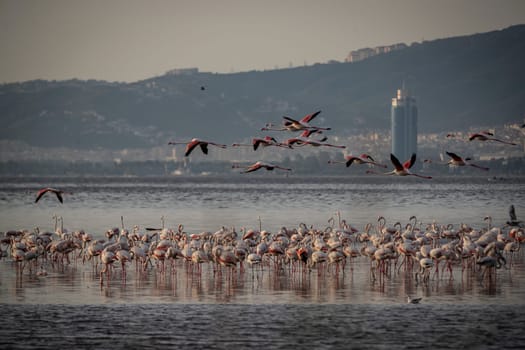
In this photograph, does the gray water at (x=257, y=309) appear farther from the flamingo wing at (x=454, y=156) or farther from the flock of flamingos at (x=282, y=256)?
the flamingo wing at (x=454, y=156)

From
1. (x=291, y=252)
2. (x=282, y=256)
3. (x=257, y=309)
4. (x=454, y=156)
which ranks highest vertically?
(x=454, y=156)

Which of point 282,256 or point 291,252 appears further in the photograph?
point 282,256

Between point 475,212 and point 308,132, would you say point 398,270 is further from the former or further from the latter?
point 475,212

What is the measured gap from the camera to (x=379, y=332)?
1664 cm

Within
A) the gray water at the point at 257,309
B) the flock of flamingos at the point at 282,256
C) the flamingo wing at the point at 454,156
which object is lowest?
the gray water at the point at 257,309

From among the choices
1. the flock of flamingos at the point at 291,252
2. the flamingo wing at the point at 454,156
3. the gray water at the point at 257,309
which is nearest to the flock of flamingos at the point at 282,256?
the flock of flamingos at the point at 291,252

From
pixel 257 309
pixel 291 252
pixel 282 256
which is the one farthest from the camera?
pixel 282 256

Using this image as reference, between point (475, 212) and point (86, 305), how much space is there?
34600 mm

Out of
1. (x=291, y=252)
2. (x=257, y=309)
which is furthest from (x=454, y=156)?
(x=257, y=309)

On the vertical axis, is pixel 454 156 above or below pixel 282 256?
above

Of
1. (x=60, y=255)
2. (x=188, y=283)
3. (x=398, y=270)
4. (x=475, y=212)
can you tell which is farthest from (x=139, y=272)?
(x=475, y=212)

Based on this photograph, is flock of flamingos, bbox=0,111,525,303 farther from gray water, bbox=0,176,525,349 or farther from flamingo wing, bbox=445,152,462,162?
gray water, bbox=0,176,525,349

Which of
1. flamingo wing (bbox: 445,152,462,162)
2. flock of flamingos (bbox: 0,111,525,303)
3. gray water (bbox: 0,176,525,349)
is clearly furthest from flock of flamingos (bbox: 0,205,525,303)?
flamingo wing (bbox: 445,152,462,162)

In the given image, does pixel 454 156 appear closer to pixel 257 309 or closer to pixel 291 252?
pixel 291 252
